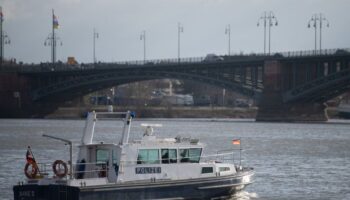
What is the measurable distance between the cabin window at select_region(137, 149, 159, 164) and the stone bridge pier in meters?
108

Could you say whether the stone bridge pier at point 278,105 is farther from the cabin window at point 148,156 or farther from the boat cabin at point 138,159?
the cabin window at point 148,156

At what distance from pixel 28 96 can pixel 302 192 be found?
125 m

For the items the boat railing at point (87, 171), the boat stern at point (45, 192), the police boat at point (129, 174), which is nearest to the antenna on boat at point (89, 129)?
the police boat at point (129, 174)

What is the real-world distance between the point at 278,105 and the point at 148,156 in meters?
109

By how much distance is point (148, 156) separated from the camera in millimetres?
41562

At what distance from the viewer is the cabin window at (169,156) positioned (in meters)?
42.1

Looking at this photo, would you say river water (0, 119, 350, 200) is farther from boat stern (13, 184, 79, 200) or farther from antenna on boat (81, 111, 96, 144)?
boat stern (13, 184, 79, 200)

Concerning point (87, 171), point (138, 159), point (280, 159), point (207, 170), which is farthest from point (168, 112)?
point (87, 171)

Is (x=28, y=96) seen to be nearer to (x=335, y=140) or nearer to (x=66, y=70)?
(x=66, y=70)

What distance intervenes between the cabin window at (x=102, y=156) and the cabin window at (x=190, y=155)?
3.33 meters

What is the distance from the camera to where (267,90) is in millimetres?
150125

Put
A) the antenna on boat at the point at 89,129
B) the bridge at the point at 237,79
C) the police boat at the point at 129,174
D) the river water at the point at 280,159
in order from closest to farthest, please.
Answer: the police boat at the point at 129,174 < the antenna on boat at the point at 89,129 < the river water at the point at 280,159 < the bridge at the point at 237,79

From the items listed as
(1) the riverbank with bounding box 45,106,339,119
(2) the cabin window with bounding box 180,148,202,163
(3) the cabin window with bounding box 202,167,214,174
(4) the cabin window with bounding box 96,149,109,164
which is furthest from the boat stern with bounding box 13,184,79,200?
(1) the riverbank with bounding box 45,106,339,119

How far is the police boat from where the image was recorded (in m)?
39.1
